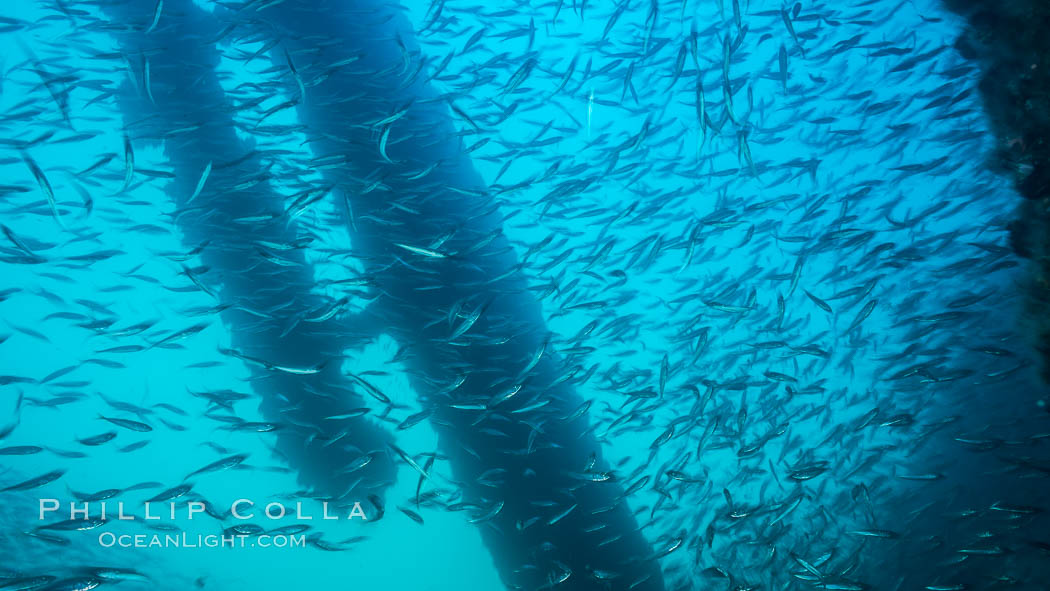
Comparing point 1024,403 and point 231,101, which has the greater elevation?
point 231,101

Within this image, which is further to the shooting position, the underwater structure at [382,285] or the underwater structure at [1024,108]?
the underwater structure at [382,285]

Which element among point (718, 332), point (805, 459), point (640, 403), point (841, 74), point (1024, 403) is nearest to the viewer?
point (640, 403)

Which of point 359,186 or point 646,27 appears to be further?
point 359,186

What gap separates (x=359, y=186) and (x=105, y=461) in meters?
46.3

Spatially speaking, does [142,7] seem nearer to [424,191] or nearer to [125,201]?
[125,201]

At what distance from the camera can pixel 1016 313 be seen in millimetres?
9391

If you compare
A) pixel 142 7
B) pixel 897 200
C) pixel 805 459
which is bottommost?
pixel 805 459

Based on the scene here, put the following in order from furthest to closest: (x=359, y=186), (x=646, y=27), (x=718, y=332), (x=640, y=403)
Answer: (x=718, y=332), (x=640, y=403), (x=359, y=186), (x=646, y=27)

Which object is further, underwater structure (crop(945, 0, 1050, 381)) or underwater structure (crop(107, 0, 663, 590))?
underwater structure (crop(107, 0, 663, 590))

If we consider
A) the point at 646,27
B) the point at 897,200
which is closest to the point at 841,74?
the point at 897,200

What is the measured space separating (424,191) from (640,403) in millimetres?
5132

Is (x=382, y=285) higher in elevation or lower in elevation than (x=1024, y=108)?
lower

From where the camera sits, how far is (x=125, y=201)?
25.0 feet

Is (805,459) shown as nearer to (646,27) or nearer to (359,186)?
(646,27)
